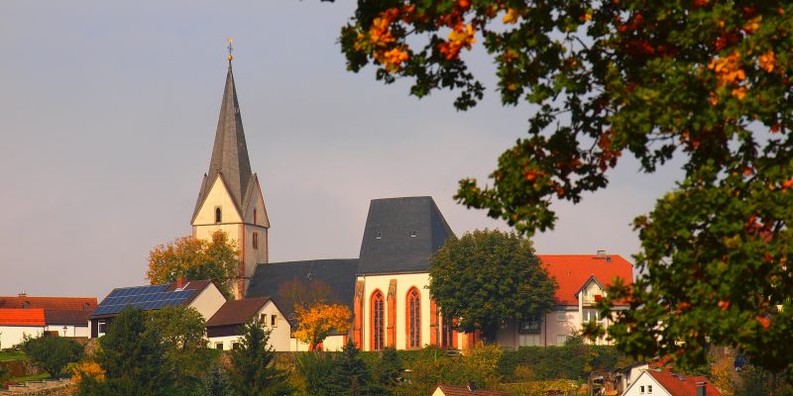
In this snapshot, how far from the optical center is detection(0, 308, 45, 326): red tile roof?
5315 inches

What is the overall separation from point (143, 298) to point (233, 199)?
18.0 metres

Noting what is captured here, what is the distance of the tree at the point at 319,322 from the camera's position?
4424 inches

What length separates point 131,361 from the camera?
9938 centimetres

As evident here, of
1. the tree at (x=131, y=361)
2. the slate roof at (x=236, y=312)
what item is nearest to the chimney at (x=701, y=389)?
the tree at (x=131, y=361)

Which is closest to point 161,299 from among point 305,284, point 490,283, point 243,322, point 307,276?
point 243,322

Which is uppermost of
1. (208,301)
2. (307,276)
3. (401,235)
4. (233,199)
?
(233,199)

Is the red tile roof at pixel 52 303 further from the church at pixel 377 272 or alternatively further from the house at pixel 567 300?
the house at pixel 567 300

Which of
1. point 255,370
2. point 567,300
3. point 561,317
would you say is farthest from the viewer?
point 567,300

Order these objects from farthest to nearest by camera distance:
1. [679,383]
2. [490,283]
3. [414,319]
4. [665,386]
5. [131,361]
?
[414,319], [490,283], [131,361], [679,383], [665,386]

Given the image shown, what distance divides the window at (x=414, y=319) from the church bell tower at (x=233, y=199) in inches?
755

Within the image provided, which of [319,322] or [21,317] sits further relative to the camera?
[21,317]

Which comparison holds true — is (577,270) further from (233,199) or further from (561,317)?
(233,199)

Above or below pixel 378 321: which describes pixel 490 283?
above

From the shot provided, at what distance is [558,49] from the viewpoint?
15.9 meters
